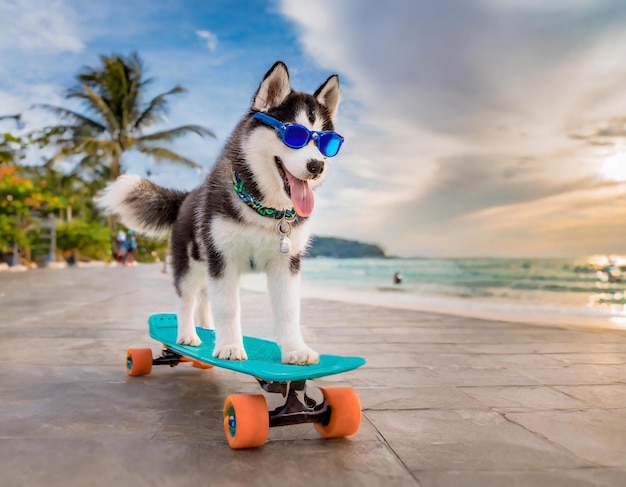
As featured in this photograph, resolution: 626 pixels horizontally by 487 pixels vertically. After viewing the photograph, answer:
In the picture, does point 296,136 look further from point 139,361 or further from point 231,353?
point 139,361

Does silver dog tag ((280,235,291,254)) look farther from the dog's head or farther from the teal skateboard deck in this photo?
the teal skateboard deck

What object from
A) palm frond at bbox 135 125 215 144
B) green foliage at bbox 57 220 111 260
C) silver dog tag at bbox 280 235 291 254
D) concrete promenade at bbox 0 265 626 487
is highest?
palm frond at bbox 135 125 215 144

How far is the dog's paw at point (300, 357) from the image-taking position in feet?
7.54

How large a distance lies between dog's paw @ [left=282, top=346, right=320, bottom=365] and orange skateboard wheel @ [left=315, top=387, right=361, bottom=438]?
0.17m

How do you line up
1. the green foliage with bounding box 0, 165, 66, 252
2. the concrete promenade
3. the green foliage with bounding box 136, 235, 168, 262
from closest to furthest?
the concrete promenade < the green foliage with bounding box 0, 165, 66, 252 < the green foliage with bounding box 136, 235, 168, 262

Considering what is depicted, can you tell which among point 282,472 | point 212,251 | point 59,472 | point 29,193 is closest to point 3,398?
point 59,472

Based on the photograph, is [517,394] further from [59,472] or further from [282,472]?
[59,472]

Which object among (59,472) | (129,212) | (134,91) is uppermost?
(134,91)

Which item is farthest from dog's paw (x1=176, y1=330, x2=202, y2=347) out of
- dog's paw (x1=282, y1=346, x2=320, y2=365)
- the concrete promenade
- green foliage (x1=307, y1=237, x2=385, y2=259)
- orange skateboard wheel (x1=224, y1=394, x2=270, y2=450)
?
green foliage (x1=307, y1=237, x2=385, y2=259)

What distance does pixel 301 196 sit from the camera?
7.18ft

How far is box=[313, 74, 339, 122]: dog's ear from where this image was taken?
7.83 feet

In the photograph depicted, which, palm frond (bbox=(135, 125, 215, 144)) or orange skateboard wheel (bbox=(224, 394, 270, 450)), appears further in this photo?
palm frond (bbox=(135, 125, 215, 144))

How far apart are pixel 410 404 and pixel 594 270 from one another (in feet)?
107

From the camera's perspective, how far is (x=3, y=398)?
8.83 ft
